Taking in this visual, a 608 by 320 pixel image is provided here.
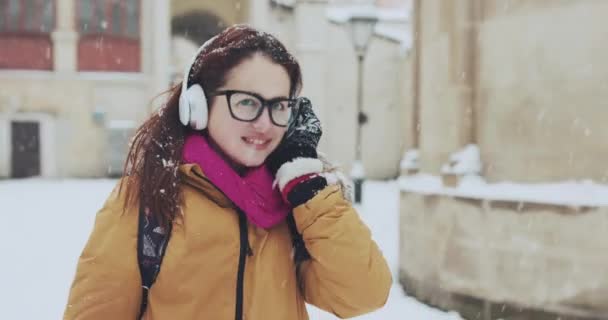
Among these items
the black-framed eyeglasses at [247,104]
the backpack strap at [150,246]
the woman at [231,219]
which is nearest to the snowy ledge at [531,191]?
the woman at [231,219]

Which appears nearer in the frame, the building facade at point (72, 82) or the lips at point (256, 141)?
the lips at point (256, 141)

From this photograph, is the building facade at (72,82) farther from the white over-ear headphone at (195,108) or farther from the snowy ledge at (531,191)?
the white over-ear headphone at (195,108)

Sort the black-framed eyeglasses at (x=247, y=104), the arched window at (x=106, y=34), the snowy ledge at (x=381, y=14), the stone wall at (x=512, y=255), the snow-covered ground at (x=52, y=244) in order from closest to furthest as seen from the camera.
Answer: the black-framed eyeglasses at (x=247, y=104)
the stone wall at (x=512, y=255)
the snow-covered ground at (x=52, y=244)
the arched window at (x=106, y=34)
the snowy ledge at (x=381, y=14)

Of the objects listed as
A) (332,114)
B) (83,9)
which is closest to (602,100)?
(332,114)

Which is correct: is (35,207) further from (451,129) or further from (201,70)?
(201,70)

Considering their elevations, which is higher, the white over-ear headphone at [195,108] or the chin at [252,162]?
the white over-ear headphone at [195,108]

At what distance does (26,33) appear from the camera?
23.8 metres

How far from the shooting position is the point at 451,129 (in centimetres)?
581

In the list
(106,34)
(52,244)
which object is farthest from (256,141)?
(106,34)

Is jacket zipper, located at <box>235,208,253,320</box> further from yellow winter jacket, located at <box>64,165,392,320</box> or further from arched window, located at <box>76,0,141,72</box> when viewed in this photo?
arched window, located at <box>76,0,141,72</box>

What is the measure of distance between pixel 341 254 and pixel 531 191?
3.56 meters

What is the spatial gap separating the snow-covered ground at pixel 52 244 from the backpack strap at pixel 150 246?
3990 millimetres

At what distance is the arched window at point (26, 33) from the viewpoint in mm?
23625

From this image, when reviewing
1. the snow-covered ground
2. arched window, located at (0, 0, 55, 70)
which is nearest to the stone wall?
the snow-covered ground
